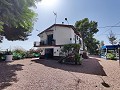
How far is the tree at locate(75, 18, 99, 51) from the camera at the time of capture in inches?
2204

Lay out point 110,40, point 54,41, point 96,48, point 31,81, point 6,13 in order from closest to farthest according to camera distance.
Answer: point 6,13, point 31,81, point 54,41, point 110,40, point 96,48

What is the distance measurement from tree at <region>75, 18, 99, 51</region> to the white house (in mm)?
26073

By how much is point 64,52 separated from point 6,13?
20147mm

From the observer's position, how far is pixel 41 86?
30.0ft

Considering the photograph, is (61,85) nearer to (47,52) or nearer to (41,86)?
(41,86)

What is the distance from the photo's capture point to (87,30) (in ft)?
186

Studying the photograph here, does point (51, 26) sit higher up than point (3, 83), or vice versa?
point (51, 26)

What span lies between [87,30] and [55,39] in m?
29.9

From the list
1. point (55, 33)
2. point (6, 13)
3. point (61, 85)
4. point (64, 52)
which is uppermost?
point (55, 33)

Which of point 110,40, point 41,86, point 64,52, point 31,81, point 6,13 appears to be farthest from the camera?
point 110,40

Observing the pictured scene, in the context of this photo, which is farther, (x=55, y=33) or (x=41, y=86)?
(x=55, y=33)

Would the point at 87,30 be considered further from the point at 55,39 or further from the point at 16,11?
the point at 16,11

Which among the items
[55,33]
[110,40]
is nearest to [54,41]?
[55,33]

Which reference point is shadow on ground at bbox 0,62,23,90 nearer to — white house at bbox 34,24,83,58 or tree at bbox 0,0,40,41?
tree at bbox 0,0,40,41
